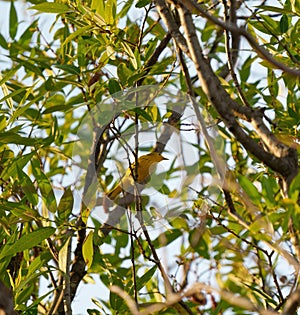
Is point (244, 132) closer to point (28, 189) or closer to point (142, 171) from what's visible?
point (142, 171)

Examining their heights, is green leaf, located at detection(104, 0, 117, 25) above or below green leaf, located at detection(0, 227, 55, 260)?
above

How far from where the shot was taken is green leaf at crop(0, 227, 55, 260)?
1045 millimetres

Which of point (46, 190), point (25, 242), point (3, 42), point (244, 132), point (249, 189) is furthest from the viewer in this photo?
point (3, 42)

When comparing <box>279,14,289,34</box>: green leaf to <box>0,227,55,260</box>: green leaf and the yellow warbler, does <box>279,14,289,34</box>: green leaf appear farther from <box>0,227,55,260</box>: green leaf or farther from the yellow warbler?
<box>0,227,55,260</box>: green leaf

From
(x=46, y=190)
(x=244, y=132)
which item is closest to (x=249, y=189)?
(x=244, y=132)

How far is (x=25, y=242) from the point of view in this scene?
1.05 m

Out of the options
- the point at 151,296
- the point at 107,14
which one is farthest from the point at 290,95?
the point at 151,296

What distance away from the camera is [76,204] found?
1.26 m

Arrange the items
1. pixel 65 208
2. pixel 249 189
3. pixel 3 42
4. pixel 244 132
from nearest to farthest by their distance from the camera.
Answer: pixel 244 132, pixel 249 189, pixel 65 208, pixel 3 42

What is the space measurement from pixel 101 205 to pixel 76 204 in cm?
4

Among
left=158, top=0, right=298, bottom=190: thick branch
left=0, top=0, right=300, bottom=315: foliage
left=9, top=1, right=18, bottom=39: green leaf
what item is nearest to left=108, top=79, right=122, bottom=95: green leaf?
left=0, top=0, right=300, bottom=315: foliage

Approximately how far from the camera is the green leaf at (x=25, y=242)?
104 centimetres

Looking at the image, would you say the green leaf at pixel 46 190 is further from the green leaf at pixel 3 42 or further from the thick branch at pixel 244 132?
the thick branch at pixel 244 132

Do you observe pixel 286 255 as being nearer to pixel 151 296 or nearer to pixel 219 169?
pixel 219 169
